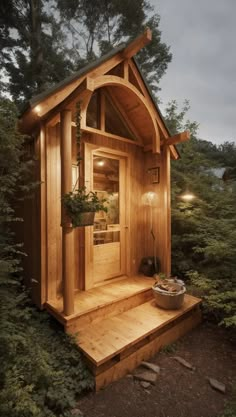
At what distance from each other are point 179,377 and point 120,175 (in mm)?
3128

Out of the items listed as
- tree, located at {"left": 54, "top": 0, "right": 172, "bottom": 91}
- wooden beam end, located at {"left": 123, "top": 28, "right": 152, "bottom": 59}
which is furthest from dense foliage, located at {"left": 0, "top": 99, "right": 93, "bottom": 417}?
tree, located at {"left": 54, "top": 0, "right": 172, "bottom": 91}

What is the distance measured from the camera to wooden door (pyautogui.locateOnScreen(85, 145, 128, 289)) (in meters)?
3.58

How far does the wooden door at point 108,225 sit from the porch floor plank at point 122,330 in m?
0.82

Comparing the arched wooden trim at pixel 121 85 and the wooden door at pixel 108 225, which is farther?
the wooden door at pixel 108 225

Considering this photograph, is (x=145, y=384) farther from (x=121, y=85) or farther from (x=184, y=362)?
(x=121, y=85)

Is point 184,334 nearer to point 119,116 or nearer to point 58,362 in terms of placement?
point 58,362

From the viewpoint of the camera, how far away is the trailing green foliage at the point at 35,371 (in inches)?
64.6

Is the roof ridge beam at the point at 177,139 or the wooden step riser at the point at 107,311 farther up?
the roof ridge beam at the point at 177,139

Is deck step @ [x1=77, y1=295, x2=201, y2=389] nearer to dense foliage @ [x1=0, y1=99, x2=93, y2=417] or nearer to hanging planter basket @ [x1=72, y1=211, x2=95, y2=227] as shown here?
dense foliage @ [x1=0, y1=99, x2=93, y2=417]

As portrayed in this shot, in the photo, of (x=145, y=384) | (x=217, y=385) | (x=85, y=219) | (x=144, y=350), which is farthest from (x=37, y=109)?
(x=217, y=385)

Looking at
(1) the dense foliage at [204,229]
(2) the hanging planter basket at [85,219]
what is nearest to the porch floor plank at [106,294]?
(1) the dense foliage at [204,229]

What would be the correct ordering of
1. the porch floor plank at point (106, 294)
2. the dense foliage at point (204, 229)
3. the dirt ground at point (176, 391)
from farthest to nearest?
the dense foliage at point (204, 229)
the porch floor plank at point (106, 294)
the dirt ground at point (176, 391)

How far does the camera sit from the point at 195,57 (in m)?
10.2

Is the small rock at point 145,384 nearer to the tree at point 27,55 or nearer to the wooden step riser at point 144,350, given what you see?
the wooden step riser at point 144,350
